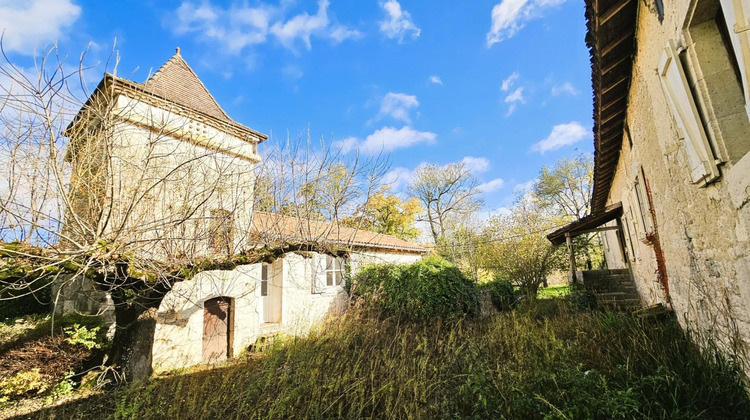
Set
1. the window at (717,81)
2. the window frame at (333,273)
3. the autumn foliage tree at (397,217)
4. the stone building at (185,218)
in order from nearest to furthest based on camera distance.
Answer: the window at (717,81), the stone building at (185,218), the window frame at (333,273), the autumn foliage tree at (397,217)

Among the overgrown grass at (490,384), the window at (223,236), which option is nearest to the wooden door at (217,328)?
the overgrown grass at (490,384)

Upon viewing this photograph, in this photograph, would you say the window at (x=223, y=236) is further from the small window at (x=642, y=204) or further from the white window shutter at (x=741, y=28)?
the small window at (x=642, y=204)

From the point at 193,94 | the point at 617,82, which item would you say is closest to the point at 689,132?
the point at 617,82

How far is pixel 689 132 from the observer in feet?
8.59

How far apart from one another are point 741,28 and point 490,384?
148 inches

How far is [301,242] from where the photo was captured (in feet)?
19.2

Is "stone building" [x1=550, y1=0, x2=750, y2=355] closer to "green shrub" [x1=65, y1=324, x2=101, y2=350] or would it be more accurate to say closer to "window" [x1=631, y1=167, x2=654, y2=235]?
"window" [x1=631, y1=167, x2=654, y2=235]

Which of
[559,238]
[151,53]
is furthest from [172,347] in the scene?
[559,238]

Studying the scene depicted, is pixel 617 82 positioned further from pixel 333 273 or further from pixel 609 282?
pixel 333 273

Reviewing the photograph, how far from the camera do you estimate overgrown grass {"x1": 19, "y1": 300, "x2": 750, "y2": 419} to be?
269 centimetres

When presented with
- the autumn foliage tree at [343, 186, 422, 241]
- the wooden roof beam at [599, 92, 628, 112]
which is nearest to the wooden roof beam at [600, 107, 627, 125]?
the wooden roof beam at [599, 92, 628, 112]

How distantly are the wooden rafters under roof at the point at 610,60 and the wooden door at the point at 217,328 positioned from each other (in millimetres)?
9372

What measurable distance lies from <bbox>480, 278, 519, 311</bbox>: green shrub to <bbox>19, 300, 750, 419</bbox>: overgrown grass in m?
6.20

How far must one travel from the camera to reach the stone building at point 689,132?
87.5 inches
